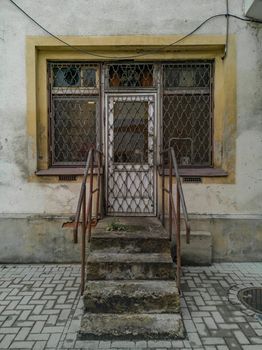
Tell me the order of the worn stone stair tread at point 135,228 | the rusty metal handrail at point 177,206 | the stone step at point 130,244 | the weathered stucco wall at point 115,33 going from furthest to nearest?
the weathered stucco wall at point 115,33 < the worn stone stair tread at point 135,228 < the stone step at point 130,244 < the rusty metal handrail at point 177,206

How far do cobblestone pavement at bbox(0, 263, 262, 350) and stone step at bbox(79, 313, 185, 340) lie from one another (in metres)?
0.08

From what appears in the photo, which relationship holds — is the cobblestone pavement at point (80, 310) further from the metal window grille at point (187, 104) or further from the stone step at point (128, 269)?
the metal window grille at point (187, 104)

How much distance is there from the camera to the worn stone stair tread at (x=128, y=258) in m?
3.64

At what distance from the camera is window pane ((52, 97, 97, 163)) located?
5.18m

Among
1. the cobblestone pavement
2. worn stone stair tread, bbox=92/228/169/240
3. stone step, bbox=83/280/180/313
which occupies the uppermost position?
worn stone stair tread, bbox=92/228/169/240

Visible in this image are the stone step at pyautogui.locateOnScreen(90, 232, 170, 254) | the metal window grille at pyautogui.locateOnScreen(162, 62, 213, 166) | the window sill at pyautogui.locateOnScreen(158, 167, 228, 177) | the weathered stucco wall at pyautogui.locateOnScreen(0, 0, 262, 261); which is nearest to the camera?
the stone step at pyautogui.locateOnScreen(90, 232, 170, 254)

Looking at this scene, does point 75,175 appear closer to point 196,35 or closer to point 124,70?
point 124,70

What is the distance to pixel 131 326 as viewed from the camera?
3152 millimetres

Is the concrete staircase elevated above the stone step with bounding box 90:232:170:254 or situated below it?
below

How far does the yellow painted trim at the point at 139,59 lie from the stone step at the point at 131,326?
7.79ft

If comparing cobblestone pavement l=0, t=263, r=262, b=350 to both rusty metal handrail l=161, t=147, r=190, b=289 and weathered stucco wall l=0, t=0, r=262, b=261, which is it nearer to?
rusty metal handrail l=161, t=147, r=190, b=289

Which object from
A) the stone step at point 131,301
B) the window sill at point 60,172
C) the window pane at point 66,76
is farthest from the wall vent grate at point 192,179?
the window pane at point 66,76

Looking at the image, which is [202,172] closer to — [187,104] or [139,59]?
[187,104]

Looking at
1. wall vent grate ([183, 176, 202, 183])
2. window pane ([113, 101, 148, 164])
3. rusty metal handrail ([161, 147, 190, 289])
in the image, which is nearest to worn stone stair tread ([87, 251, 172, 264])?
rusty metal handrail ([161, 147, 190, 289])
